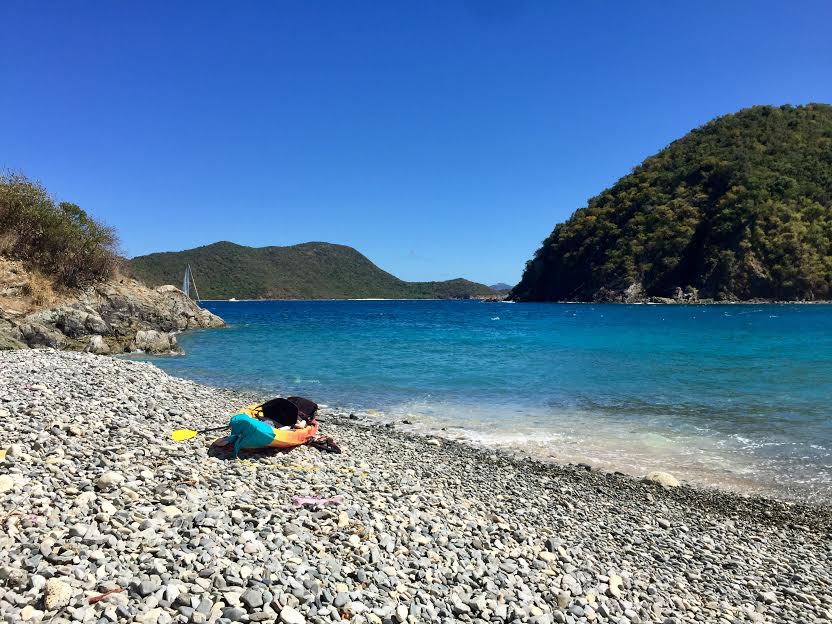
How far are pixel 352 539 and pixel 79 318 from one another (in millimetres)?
29283

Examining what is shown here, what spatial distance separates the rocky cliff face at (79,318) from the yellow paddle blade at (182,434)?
1572 cm

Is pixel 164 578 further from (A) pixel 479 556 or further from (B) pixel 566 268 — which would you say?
(B) pixel 566 268

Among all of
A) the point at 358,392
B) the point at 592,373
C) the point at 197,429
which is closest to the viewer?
the point at 197,429

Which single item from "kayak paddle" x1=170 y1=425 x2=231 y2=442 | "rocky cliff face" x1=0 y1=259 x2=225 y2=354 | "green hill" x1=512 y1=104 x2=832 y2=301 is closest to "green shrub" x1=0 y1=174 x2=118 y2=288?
"rocky cliff face" x1=0 y1=259 x2=225 y2=354

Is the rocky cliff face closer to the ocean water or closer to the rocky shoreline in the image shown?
the ocean water

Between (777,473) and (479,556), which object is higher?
(479,556)

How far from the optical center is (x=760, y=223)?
101 meters

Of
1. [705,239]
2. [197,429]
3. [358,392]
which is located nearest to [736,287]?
[705,239]

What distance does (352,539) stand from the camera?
564 cm

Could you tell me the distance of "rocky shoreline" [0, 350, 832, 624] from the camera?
4.34 m

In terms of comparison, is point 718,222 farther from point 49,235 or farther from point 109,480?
point 109,480

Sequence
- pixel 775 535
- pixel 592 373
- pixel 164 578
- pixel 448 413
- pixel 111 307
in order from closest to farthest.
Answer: pixel 164 578, pixel 775 535, pixel 448 413, pixel 592 373, pixel 111 307

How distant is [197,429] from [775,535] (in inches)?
377

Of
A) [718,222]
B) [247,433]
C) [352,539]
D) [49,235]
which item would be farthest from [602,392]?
[718,222]
